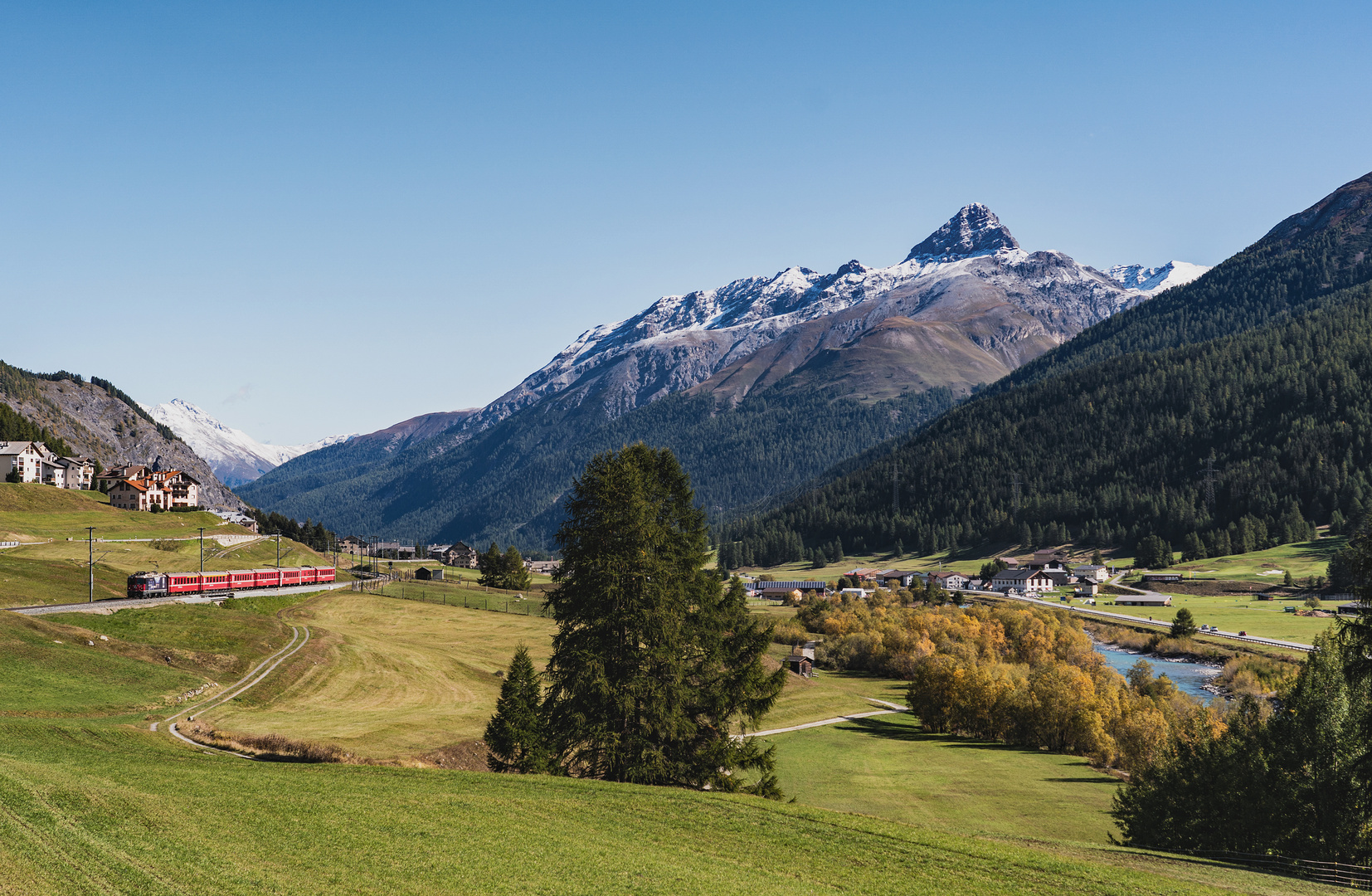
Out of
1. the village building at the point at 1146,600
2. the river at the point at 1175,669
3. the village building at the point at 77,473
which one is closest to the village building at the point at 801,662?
the river at the point at 1175,669

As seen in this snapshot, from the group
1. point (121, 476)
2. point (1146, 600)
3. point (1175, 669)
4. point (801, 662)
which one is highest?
point (121, 476)

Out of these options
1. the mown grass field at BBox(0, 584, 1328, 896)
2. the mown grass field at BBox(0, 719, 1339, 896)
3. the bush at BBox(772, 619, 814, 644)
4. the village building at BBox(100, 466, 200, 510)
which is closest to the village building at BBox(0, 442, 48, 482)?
the village building at BBox(100, 466, 200, 510)

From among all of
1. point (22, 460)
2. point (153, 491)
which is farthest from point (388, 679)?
point (22, 460)

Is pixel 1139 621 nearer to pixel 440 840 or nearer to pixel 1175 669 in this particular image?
pixel 1175 669

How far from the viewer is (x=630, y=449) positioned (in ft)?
144

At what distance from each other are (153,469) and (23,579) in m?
115

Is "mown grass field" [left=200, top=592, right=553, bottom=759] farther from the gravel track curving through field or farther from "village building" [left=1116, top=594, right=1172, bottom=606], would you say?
"village building" [left=1116, top=594, right=1172, bottom=606]

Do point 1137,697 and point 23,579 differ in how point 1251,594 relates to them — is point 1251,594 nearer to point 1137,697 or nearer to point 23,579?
point 1137,697

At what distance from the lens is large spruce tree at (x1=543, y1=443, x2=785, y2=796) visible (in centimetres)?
3731

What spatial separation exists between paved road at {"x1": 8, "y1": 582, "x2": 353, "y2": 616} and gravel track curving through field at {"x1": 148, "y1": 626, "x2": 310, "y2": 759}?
13726 millimetres

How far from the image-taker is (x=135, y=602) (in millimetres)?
86250

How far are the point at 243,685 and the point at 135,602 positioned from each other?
31.9 meters

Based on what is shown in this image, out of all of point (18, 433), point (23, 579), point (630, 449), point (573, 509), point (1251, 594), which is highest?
point (18, 433)

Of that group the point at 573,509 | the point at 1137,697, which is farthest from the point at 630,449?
the point at 1137,697
